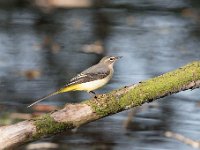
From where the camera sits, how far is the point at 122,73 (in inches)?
410

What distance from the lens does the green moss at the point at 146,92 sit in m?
5.70

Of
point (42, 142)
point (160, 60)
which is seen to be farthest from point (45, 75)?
point (42, 142)

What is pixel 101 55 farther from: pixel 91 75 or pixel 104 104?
pixel 104 104

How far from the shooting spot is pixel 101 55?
1151 centimetres

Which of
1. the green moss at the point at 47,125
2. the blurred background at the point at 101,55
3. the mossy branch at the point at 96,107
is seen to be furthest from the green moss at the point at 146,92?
the blurred background at the point at 101,55

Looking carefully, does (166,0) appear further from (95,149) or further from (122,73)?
(95,149)

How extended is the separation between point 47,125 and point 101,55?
5.97 meters

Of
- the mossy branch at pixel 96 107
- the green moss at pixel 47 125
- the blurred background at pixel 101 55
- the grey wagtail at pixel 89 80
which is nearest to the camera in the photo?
the mossy branch at pixel 96 107

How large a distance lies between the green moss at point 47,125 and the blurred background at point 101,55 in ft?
5.61

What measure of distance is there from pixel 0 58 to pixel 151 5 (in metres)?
5.18

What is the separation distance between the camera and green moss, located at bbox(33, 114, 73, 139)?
5.58 m

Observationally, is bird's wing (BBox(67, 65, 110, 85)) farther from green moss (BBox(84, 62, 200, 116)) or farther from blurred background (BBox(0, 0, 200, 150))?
blurred background (BBox(0, 0, 200, 150))

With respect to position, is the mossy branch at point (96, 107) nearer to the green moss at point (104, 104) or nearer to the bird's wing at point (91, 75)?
the green moss at point (104, 104)

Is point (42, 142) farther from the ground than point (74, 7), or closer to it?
closer to it
